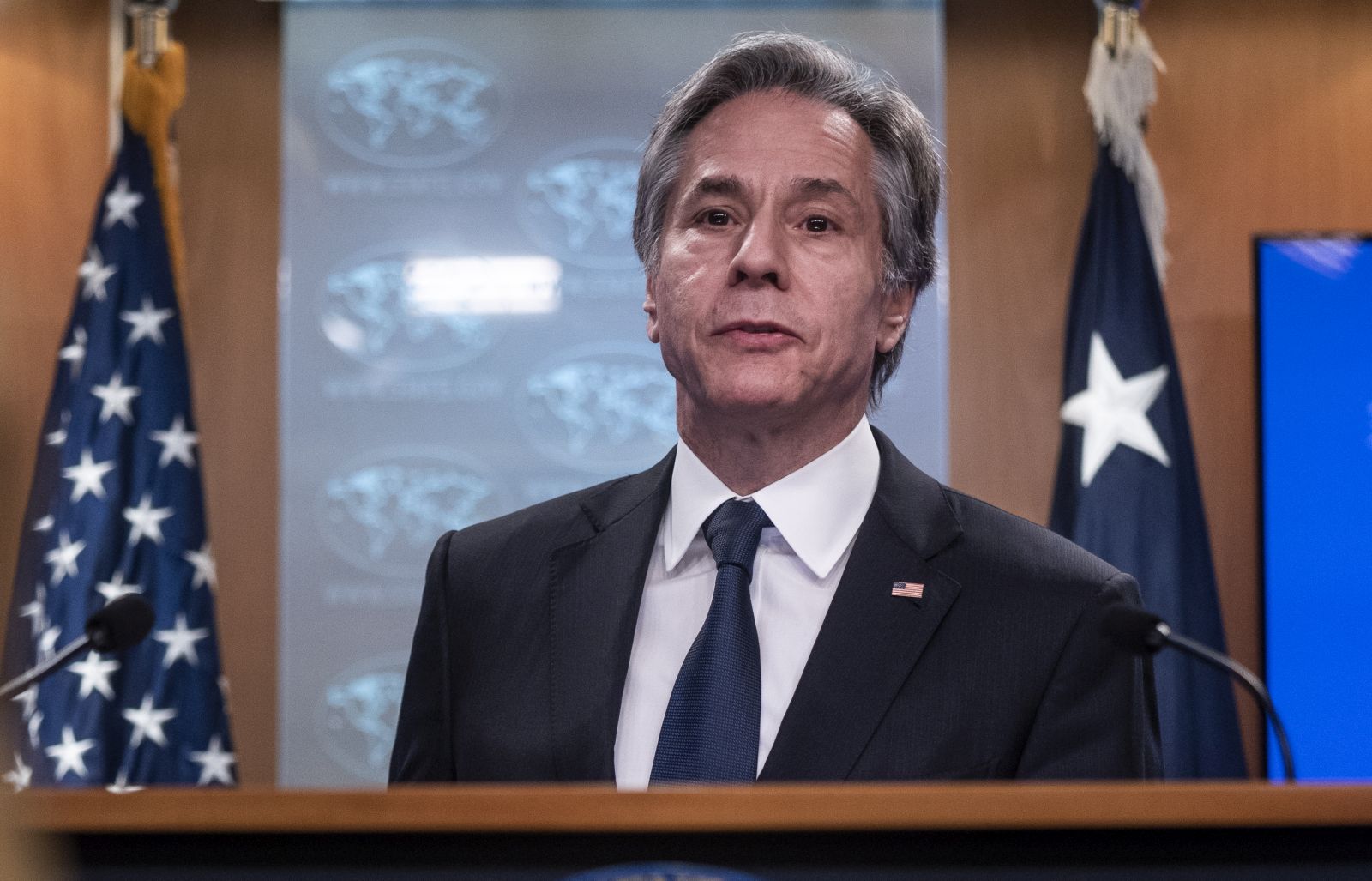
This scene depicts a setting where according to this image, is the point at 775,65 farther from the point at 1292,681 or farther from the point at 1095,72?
the point at 1292,681

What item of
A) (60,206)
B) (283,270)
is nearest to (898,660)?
(283,270)

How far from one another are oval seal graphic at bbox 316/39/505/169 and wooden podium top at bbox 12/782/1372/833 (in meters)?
3.14

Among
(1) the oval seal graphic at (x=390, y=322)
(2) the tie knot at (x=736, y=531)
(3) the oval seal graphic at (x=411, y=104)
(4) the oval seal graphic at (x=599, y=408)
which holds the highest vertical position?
(3) the oval seal graphic at (x=411, y=104)

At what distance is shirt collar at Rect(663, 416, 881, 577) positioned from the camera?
6.07ft

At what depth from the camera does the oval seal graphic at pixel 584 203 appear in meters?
3.97

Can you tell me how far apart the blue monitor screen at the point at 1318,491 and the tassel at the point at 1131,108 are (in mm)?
293

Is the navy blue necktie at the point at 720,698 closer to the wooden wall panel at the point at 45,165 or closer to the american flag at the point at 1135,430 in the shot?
the american flag at the point at 1135,430

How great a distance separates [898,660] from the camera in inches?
67.2

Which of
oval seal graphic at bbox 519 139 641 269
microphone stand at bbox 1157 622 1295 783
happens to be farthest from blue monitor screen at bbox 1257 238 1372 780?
microphone stand at bbox 1157 622 1295 783

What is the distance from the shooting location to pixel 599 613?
1836 mm

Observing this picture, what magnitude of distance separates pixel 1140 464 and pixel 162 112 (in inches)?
105

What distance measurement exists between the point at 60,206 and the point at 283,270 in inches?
24.8

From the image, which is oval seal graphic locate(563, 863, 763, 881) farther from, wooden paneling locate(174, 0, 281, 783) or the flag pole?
wooden paneling locate(174, 0, 281, 783)

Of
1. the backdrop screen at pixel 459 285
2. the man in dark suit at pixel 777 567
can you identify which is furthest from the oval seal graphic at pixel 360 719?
the man in dark suit at pixel 777 567
